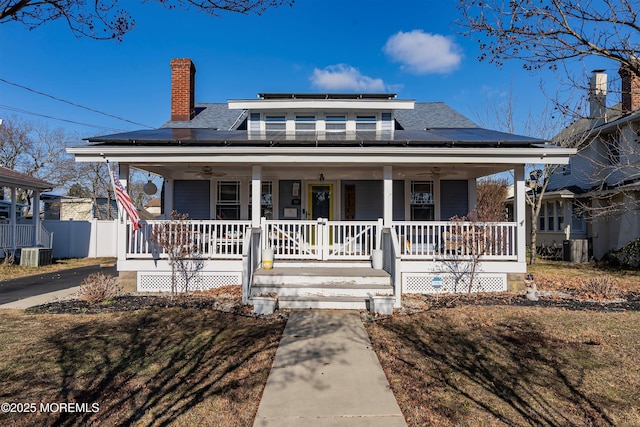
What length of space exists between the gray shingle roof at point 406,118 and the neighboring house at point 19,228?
730cm

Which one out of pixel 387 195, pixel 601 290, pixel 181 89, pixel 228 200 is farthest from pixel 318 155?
pixel 181 89

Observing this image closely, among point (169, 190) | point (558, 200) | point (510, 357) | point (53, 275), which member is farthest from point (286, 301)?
point (558, 200)

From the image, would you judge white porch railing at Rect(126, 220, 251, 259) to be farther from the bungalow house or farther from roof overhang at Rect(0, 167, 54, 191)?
roof overhang at Rect(0, 167, 54, 191)

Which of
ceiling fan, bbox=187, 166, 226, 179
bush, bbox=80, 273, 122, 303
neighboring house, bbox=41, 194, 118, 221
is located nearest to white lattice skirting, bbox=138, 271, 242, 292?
bush, bbox=80, 273, 122, 303

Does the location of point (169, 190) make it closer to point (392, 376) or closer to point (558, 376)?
point (392, 376)

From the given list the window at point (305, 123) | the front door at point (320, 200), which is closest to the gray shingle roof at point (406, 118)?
the window at point (305, 123)

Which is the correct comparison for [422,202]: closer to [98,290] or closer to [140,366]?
[98,290]

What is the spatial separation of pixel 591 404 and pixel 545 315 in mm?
3262

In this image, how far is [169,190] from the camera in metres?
11.8

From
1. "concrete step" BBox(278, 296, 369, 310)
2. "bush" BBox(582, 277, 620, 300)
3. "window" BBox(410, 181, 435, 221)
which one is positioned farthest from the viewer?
"window" BBox(410, 181, 435, 221)

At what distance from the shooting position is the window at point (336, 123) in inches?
468

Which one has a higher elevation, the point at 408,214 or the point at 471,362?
the point at 408,214

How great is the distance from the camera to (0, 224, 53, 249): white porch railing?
14273 millimetres

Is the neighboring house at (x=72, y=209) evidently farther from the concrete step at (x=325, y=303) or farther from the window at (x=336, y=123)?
the concrete step at (x=325, y=303)
